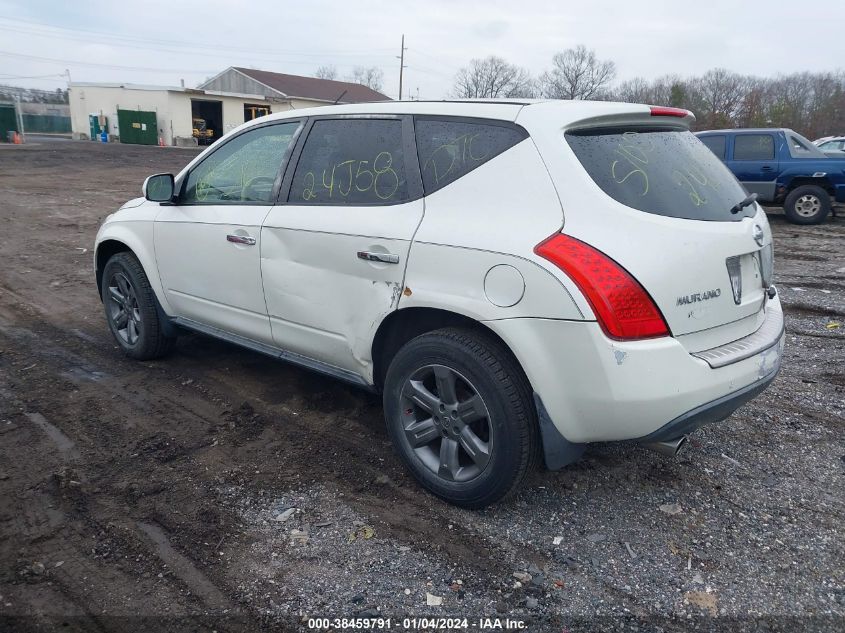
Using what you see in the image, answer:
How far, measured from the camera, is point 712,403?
107 inches

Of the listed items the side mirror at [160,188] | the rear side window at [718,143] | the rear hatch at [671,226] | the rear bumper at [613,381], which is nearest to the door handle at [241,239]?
the side mirror at [160,188]

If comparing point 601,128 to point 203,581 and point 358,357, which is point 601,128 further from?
point 203,581

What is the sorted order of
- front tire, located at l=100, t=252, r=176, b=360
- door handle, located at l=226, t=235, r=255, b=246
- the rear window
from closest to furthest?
the rear window → door handle, located at l=226, t=235, r=255, b=246 → front tire, located at l=100, t=252, r=176, b=360

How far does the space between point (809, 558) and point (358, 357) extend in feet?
7.42

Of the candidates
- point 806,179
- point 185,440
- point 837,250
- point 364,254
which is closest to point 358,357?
point 364,254

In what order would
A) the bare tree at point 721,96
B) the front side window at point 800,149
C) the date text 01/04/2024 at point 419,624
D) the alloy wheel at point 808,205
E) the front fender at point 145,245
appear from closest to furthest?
the date text 01/04/2024 at point 419,624 < the front fender at point 145,245 < the front side window at point 800,149 < the alloy wheel at point 808,205 < the bare tree at point 721,96

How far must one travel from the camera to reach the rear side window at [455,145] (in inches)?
118

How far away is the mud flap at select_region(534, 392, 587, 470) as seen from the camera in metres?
2.74

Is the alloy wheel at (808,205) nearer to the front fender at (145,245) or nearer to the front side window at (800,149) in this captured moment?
Result: the front side window at (800,149)

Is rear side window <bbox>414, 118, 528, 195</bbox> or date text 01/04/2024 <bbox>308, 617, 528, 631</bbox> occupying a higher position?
rear side window <bbox>414, 118, 528, 195</bbox>

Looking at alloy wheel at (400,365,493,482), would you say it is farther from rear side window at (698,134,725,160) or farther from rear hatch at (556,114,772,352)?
rear side window at (698,134,725,160)

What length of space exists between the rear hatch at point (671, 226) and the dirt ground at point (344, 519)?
37.8 inches

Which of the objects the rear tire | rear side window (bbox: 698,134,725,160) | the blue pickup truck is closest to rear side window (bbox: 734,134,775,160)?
the blue pickup truck

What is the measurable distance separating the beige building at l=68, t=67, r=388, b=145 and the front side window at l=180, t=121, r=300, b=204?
1456 inches
